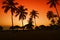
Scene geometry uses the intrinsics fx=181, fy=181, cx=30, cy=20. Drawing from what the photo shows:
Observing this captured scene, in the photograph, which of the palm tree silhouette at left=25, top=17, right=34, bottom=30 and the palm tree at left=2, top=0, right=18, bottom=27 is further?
the palm tree silhouette at left=25, top=17, right=34, bottom=30

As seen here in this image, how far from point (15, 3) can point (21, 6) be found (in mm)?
8027

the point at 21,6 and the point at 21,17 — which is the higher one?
the point at 21,6

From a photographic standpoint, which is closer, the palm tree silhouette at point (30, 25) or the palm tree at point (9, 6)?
the palm tree at point (9, 6)

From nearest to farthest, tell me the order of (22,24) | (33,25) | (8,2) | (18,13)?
(8,2)
(18,13)
(22,24)
(33,25)

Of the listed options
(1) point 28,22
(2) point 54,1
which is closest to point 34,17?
(1) point 28,22

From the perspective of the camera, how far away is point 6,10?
55469 mm

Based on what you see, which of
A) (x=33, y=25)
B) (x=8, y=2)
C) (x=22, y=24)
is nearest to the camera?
(x=8, y=2)

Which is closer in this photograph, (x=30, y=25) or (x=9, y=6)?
(x=9, y=6)

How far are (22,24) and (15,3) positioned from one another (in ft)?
41.4

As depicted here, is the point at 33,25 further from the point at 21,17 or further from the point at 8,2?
the point at 8,2

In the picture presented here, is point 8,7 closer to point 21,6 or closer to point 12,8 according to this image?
point 12,8

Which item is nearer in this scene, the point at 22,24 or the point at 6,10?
the point at 6,10

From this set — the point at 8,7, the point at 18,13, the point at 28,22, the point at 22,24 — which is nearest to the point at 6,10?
the point at 8,7

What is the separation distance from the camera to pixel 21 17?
6469 cm
